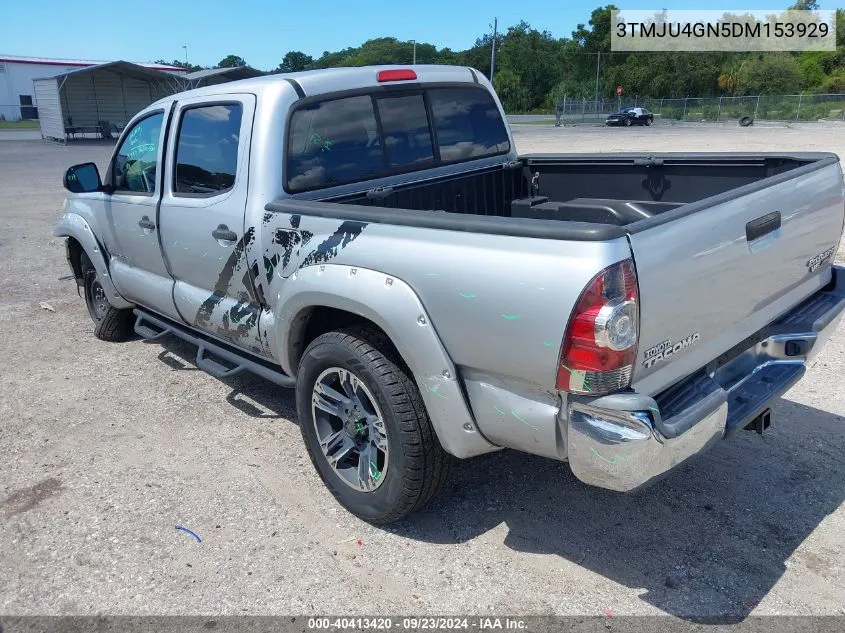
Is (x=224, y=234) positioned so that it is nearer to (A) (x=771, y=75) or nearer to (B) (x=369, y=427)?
(B) (x=369, y=427)

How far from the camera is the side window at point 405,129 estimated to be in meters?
4.02

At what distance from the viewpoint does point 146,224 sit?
446 cm

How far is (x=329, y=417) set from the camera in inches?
134

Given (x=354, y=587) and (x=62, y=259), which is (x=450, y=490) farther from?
(x=62, y=259)

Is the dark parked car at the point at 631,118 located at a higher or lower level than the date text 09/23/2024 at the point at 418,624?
higher

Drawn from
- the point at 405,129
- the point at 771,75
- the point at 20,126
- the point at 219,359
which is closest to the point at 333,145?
the point at 405,129

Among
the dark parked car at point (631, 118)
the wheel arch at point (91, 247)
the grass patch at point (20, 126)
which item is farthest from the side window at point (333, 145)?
the grass patch at point (20, 126)

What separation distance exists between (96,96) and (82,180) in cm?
3482

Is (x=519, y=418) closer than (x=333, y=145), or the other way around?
(x=519, y=418)

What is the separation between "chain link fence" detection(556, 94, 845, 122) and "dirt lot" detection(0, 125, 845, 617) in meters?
44.6

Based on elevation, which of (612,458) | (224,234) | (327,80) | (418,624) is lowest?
(418,624)

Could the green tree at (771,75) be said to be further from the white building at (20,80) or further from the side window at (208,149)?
the side window at (208,149)

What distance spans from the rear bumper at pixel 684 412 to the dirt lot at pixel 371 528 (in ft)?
2.10

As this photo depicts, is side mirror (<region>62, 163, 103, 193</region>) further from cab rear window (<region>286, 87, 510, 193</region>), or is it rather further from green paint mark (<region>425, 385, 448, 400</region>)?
green paint mark (<region>425, 385, 448, 400</region>)
